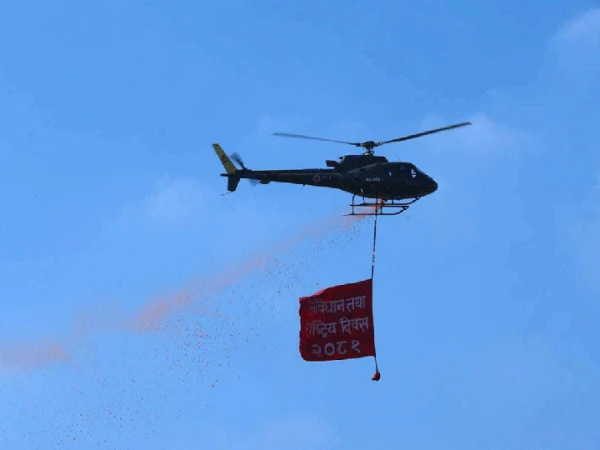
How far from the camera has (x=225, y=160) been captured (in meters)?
72.5

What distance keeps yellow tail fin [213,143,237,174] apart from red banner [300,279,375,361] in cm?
1214

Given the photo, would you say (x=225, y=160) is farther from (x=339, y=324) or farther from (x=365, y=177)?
(x=339, y=324)

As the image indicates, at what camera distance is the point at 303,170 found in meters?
70.6

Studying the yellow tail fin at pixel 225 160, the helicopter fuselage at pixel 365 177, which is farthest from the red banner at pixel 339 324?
the yellow tail fin at pixel 225 160

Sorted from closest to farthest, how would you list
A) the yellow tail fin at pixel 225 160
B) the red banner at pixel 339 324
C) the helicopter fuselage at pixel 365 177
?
the red banner at pixel 339 324 → the helicopter fuselage at pixel 365 177 → the yellow tail fin at pixel 225 160

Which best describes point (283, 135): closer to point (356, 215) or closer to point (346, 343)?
point (356, 215)

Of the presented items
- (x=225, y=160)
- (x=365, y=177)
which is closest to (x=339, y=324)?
(x=365, y=177)

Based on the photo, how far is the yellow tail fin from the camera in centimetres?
7194

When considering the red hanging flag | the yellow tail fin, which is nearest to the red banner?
the red hanging flag

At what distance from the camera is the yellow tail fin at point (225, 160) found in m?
71.9

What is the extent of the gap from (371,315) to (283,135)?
37.0ft

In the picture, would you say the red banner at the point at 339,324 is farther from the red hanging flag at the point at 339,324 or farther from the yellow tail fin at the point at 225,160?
the yellow tail fin at the point at 225,160

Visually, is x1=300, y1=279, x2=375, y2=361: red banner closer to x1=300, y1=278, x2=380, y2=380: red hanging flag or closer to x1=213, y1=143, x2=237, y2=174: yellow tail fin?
x1=300, y1=278, x2=380, y2=380: red hanging flag

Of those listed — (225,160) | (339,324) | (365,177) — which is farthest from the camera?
(225,160)
